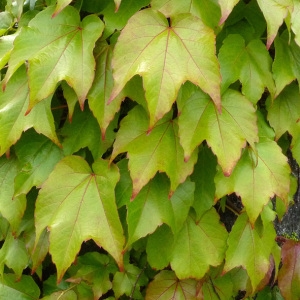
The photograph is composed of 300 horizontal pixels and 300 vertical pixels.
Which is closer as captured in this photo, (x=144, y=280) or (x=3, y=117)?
(x=3, y=117)

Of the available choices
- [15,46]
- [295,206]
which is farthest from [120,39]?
[295,206]

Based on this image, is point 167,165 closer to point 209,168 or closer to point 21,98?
point 209,168

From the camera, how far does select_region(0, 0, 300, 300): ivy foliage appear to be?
0.89 metres

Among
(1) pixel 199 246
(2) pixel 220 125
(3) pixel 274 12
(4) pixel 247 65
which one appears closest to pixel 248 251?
(1) pixel 199 246

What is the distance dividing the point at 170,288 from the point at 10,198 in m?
0.48

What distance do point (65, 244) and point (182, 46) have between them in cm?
49

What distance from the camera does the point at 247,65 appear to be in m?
1.03

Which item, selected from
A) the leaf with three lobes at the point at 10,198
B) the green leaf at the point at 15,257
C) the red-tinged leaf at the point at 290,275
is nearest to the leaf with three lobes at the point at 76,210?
the leaf with three lobes at the point at 10,198

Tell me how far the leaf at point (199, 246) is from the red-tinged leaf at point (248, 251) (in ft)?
0.10

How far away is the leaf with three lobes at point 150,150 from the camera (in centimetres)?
94

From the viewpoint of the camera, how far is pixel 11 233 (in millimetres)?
1184

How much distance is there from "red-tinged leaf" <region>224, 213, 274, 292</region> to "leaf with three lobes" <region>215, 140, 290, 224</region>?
12 centimetres

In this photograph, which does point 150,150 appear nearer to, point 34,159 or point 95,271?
point 34,159

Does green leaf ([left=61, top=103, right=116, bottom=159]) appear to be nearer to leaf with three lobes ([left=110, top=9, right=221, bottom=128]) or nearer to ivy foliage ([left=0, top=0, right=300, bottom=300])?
ivy foliage ([left=0, top=0, right=300, bottom=300])
